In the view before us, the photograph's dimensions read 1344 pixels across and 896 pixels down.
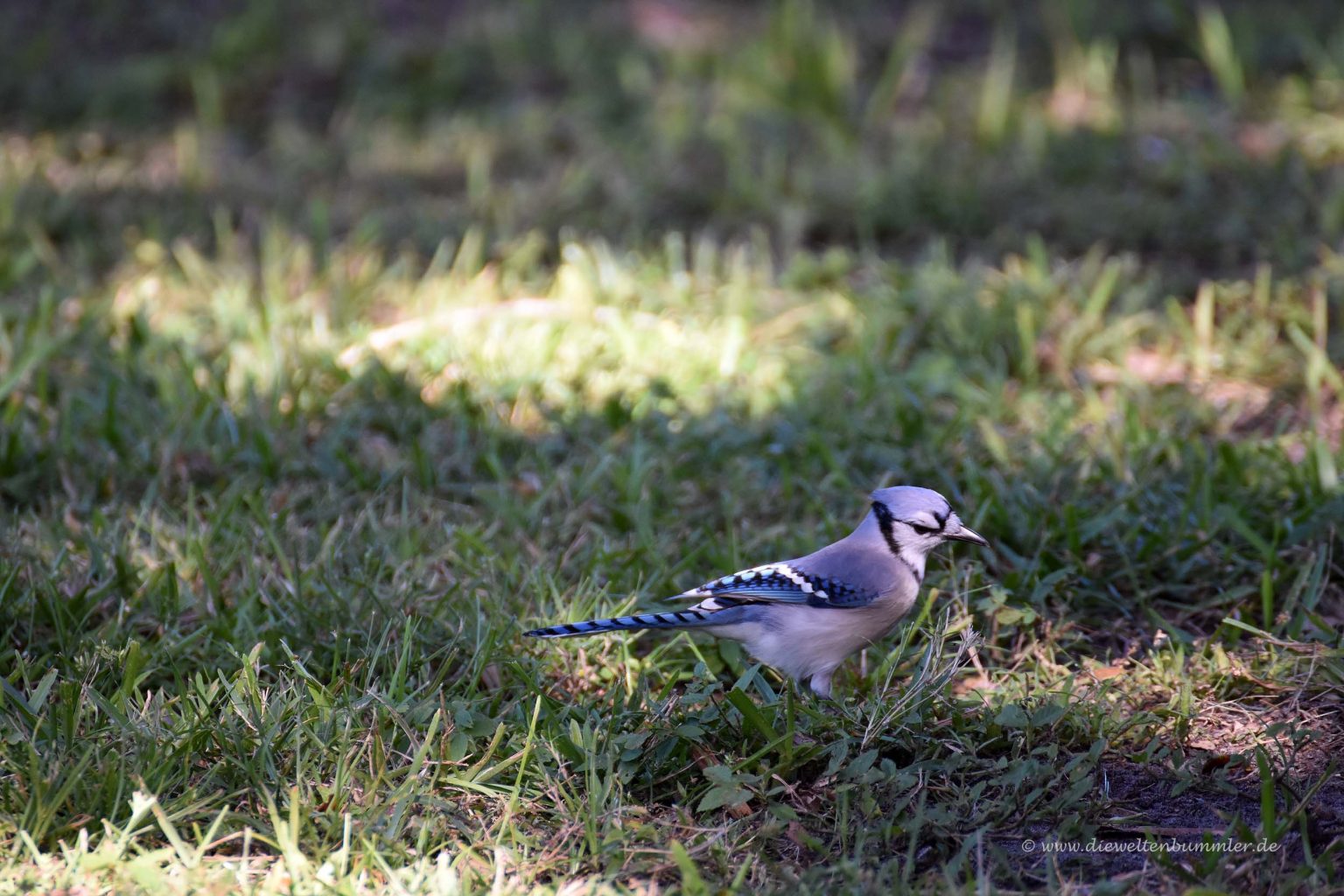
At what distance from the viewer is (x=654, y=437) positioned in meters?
4.47

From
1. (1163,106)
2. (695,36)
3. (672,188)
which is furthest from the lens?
(695,36)

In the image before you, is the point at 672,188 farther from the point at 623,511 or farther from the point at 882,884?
the point at 882,884

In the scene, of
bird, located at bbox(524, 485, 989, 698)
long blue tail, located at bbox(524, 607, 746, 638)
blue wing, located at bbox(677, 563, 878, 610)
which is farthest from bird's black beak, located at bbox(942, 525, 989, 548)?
long blue tail, located at bbox(524, 607, 746, 638)

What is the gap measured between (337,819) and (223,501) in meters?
1.57

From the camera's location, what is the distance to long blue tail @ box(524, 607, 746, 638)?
3.02 m

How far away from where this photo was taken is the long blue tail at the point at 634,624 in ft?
9.92

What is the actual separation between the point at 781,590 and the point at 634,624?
39cm

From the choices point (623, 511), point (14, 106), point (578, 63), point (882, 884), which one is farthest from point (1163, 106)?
point (14, 106)

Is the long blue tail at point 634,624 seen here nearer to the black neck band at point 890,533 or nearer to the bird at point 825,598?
the bird at point 825,598

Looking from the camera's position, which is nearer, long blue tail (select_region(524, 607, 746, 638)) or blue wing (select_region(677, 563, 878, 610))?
Result: long blue tail (select_region(524, 607, 746, 638))

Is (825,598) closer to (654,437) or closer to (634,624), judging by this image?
(634,624)

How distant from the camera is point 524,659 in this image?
3.22 metres

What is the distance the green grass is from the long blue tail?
13 cm

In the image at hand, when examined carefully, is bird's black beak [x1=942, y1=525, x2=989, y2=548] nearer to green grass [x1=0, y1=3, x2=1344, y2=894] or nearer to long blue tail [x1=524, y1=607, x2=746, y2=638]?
green grass [x1=0, y1=3, x2=1344, y2=894]
